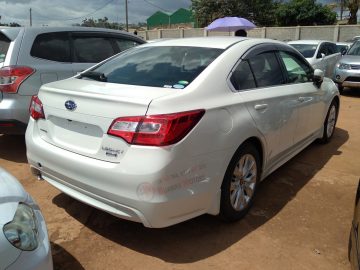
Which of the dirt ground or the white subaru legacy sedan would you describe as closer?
the white subaru legacy sedan

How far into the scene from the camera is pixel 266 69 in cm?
406

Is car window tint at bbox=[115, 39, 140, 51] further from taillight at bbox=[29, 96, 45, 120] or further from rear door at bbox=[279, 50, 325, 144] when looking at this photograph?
taillight at bbox=[29, 96, 45, 120]

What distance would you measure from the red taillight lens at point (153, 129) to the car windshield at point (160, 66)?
1.40 ft

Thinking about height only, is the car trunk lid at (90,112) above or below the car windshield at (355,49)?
below

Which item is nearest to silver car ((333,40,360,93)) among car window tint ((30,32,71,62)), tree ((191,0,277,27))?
car window tint ((30,32,71,62))

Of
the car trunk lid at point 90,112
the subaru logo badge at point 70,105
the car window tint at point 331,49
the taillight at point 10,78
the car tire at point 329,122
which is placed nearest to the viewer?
the car trunk lid at point 90,112

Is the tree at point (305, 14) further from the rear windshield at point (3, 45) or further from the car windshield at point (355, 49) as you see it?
the rear windshield at point (3, 45)

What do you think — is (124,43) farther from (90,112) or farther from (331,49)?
(331,49)

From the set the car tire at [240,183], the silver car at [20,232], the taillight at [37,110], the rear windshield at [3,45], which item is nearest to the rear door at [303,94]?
the car tire at [240,183]

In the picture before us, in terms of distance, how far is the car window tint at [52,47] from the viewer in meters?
5.38

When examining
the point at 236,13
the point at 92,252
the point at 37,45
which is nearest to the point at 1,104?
the point at 37,45

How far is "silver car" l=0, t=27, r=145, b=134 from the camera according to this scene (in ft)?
16.6

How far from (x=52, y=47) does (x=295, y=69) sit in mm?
3223

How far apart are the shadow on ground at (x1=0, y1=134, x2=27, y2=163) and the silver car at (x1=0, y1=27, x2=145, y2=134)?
437 mm
